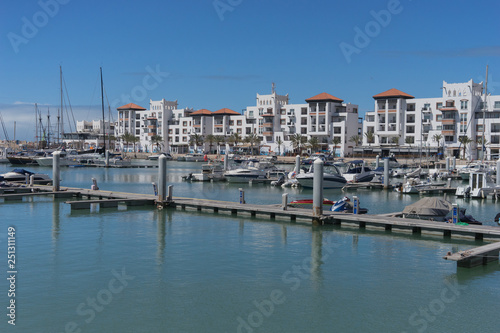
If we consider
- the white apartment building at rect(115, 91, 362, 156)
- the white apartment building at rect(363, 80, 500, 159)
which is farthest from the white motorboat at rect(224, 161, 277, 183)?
the white apartment building at rect(115, 91, 362, 156)

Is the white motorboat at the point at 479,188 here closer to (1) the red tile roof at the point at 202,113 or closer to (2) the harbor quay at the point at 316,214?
(2) the harbor quay at the point at 316,214

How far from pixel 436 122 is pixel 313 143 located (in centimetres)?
2986

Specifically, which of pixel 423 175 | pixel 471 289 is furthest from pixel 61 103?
pixel 471 289

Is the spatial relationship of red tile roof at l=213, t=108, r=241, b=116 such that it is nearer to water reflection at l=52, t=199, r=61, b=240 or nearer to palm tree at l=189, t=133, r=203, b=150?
palm tree at l=189, t=133, r=203, b=150

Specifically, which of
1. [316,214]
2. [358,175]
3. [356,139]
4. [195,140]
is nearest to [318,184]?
[316,214]

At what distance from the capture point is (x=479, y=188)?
153 feet

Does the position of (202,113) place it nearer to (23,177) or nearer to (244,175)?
(244,175)

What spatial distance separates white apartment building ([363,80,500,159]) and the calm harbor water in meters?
86.4

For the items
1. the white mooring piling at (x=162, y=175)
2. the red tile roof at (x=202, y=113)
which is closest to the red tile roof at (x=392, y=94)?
the red tile roof at (x=202, y=113)

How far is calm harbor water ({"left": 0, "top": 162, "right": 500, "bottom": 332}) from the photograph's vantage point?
47.0ft

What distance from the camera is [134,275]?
18281 mm

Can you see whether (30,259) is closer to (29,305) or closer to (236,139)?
(29,305)

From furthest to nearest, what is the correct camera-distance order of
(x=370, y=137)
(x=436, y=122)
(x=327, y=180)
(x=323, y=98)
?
(x=323, y=98)
(x=370, y=137)
(x=436, y=122)
(x=327, y=180)

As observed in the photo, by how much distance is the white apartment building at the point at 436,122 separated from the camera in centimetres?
10756
